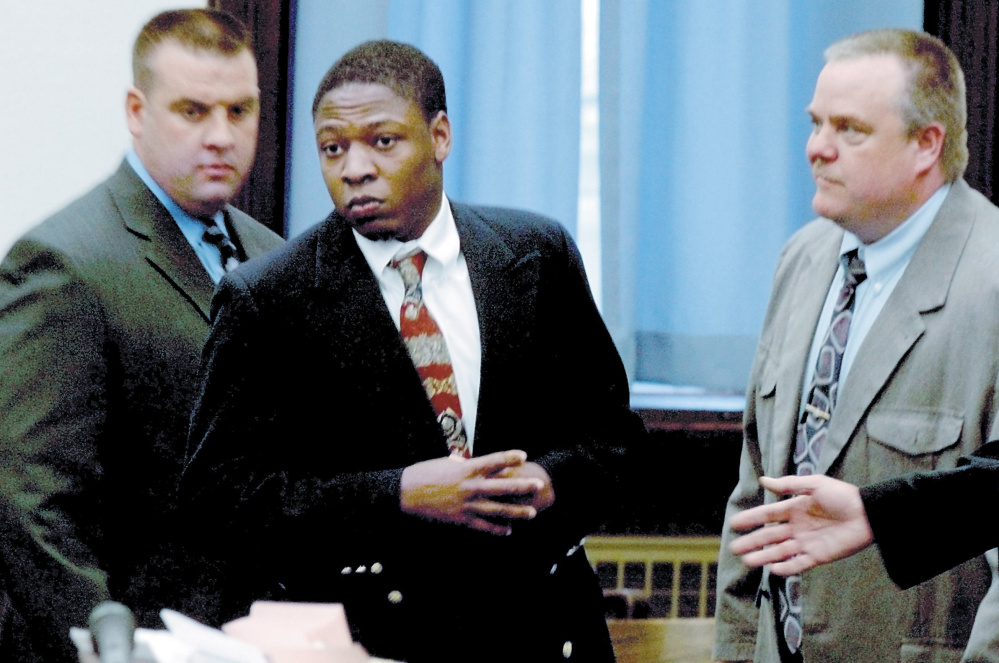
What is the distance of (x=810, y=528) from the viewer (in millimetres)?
1661

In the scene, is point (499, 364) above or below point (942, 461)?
above

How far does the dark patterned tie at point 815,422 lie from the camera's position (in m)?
1.92

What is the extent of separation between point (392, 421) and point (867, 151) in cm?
92

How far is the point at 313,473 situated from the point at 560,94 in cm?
150

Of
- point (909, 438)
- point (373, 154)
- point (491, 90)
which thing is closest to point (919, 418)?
point (909, 438)

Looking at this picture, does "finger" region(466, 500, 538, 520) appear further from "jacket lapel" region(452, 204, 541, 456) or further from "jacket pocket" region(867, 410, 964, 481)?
"jacket pocket" region(867, 410, 964, 481)

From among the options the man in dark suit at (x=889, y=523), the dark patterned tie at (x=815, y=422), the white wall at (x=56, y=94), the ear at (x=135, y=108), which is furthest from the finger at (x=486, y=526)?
the white wall at (x=56, y=94)

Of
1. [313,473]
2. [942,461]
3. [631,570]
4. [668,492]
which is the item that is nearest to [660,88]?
[668,492]

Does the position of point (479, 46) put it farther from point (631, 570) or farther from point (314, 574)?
point (314, 574)

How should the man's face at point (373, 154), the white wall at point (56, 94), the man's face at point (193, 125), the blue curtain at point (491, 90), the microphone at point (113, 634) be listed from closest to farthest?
1. the microphone at point (113, 634)
2. the man's face at point (373, 154)
3. the man's face at point (193, 125)
4. the white wall at point (56, 94)
5. the blue curtain at point (491, 90)

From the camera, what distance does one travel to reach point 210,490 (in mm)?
1550

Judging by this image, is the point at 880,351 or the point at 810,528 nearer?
the point at 810,528

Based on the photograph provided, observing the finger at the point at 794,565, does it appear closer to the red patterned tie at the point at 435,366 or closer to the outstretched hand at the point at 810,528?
the outstretched hand at the point at 810,528

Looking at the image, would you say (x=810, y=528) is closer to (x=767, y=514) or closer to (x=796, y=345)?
(x=767, y=514)
